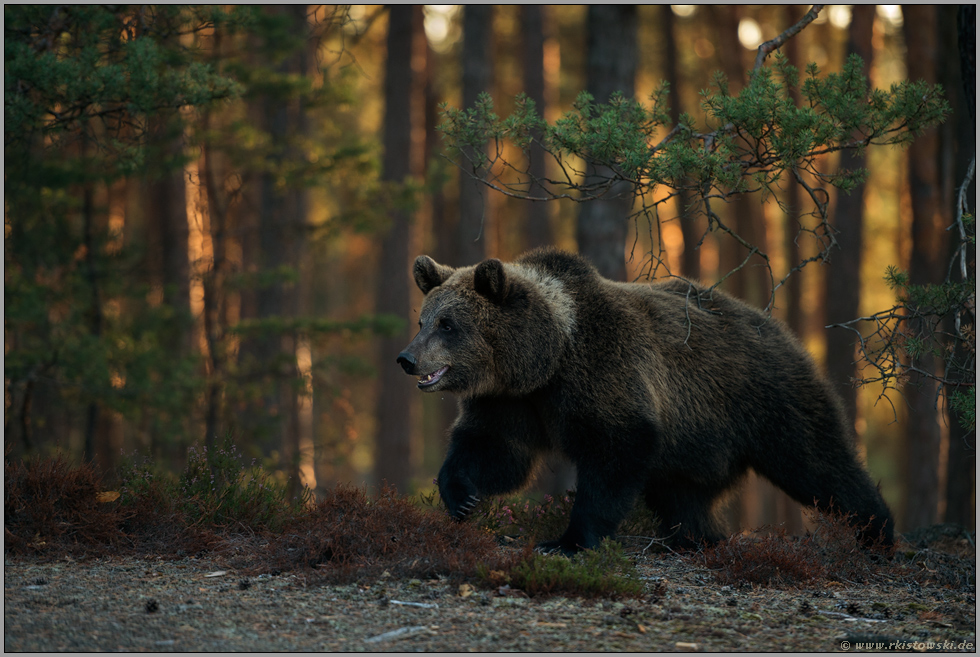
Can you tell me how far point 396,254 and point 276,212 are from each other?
106 inches

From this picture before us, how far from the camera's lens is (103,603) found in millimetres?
4535

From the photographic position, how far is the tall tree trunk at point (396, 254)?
17.3 metres

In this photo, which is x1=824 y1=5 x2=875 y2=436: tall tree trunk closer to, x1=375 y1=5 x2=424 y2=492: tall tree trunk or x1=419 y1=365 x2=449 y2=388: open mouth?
x1=375 y1=5 x2=424 y2=492: tall tree trunk

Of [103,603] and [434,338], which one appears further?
[434,338]

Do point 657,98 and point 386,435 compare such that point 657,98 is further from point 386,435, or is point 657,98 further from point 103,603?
point 386,435

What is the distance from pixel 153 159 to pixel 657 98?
8.93 m

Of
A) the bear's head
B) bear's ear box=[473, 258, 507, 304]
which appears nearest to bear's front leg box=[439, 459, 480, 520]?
the bear's head

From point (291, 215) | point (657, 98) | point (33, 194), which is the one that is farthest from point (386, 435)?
point (657, 98)

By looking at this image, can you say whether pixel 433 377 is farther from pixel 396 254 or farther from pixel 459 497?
pixel 396 254

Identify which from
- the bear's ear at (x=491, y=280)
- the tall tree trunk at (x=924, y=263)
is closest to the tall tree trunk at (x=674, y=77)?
the tall tree trunk at (x=924, y=263)

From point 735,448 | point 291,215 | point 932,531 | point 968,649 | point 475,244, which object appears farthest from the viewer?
point 291,215

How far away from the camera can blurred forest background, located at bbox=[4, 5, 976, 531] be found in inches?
315

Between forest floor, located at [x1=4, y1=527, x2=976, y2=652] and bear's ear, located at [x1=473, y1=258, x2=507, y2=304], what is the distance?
2.35 meters

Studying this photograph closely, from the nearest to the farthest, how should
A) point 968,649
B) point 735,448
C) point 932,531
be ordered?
point 968,649
point 735,448
point 932,531
